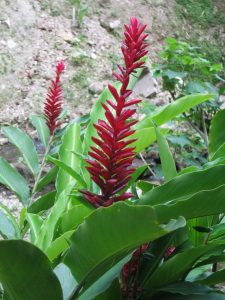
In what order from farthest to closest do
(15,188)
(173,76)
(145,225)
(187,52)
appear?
(187,52) → (173,76) → (15,188) → (145,225)

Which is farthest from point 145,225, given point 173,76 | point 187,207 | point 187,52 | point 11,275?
point 187,52

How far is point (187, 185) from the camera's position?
99cm

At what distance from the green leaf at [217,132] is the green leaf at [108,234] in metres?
0.57

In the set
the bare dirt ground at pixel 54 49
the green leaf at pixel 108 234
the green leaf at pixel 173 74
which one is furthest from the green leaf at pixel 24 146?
the bare dirt ground at pixel 54 49

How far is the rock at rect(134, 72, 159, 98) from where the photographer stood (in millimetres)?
4824

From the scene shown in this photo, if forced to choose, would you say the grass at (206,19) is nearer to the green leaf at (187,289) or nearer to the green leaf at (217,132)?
the green leaf at (217,132)

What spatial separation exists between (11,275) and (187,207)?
32cm

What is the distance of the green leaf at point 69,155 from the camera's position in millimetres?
1416

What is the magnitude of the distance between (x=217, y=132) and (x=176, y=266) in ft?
1.42

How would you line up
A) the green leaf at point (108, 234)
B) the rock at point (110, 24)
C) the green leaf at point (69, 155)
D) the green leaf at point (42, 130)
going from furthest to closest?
the rock at point (110, 24) → the green leaf at point (42, 130) → the green leaf at point (69, 155) → the green leaf at point (108, 234)

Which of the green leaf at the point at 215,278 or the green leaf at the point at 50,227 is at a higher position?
the green leaf at the point at 50,227

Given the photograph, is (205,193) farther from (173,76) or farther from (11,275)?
(173,76)

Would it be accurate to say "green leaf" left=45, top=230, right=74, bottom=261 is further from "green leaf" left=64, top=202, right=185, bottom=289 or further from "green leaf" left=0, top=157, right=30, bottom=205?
"green leaf" left=0, top=157, right=30, bottom=205

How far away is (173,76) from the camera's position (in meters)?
2.62
